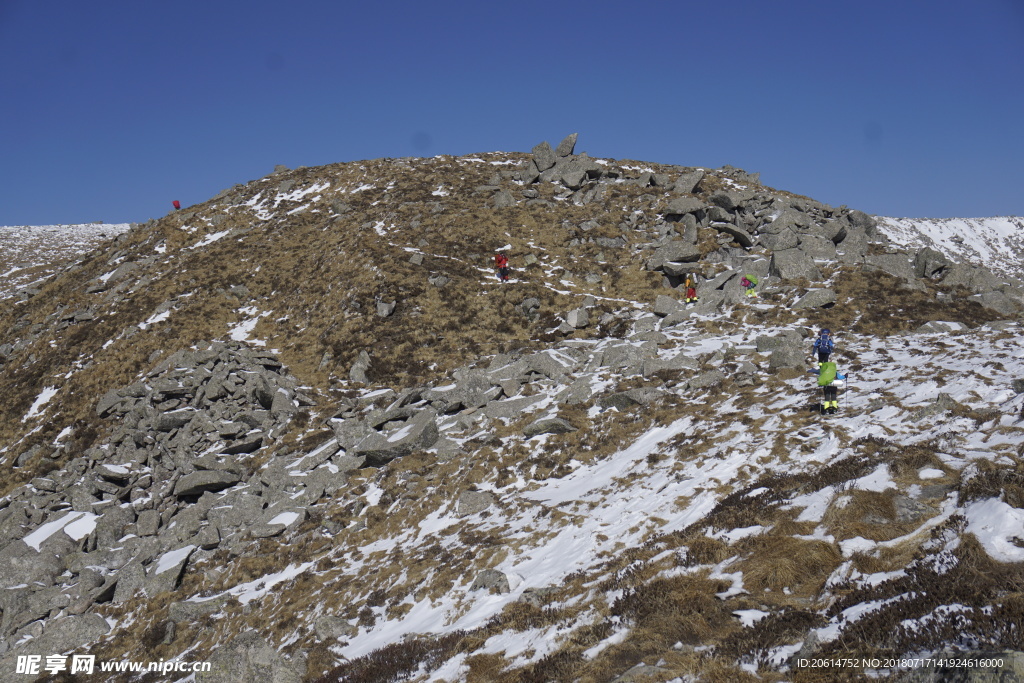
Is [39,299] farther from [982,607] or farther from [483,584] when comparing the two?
[982,607]

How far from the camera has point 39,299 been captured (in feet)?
130

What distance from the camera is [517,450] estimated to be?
19.5 meters

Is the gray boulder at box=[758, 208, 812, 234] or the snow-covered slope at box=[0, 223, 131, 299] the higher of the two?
the snow-covered slope at box=[0, 223, 131, 299]

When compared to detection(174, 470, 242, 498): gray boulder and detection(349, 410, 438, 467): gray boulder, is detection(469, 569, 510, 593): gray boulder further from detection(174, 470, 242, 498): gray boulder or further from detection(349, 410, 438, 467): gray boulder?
detection(174, 470, 242, 498): gray boulder

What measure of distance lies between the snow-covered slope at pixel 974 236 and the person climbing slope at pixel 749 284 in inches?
4691

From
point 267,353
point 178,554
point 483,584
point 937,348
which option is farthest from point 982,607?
point 267,353

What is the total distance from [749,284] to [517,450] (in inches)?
703

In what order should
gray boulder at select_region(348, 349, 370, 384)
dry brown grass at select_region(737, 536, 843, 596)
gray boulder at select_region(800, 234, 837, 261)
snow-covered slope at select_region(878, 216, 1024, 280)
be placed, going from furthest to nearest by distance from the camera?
snow-covered slope at select_region(878, 216, 1024, 280), gray boulder at select_region(800, 234, 837, 261), gray boulder at select_region(348, 349, 370, 384), dry brown grass at select_region(737, 536, 843, 596)

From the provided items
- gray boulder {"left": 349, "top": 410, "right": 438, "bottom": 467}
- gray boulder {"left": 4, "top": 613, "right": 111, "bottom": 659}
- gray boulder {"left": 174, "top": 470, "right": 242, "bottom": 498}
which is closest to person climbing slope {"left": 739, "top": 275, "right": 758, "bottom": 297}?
gray boulder {"left": 349, "top": 410, "right": 438, "bottom": 467}

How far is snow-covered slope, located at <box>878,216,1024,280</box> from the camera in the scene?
429ft

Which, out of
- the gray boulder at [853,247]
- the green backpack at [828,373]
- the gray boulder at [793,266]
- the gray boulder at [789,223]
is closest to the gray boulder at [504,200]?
the gray boulder at [789,223]

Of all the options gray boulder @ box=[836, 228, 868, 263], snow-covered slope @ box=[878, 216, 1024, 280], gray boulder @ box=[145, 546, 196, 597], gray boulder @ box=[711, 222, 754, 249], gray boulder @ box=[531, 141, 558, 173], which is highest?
snow-covered slope @ box=[878, 216, 1024, 280]

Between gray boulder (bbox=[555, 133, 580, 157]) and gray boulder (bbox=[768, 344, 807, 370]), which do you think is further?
gray boulder (bbox=[555, 133, 580, 157])

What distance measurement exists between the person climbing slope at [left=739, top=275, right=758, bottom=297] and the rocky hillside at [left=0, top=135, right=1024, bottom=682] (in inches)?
18.4
